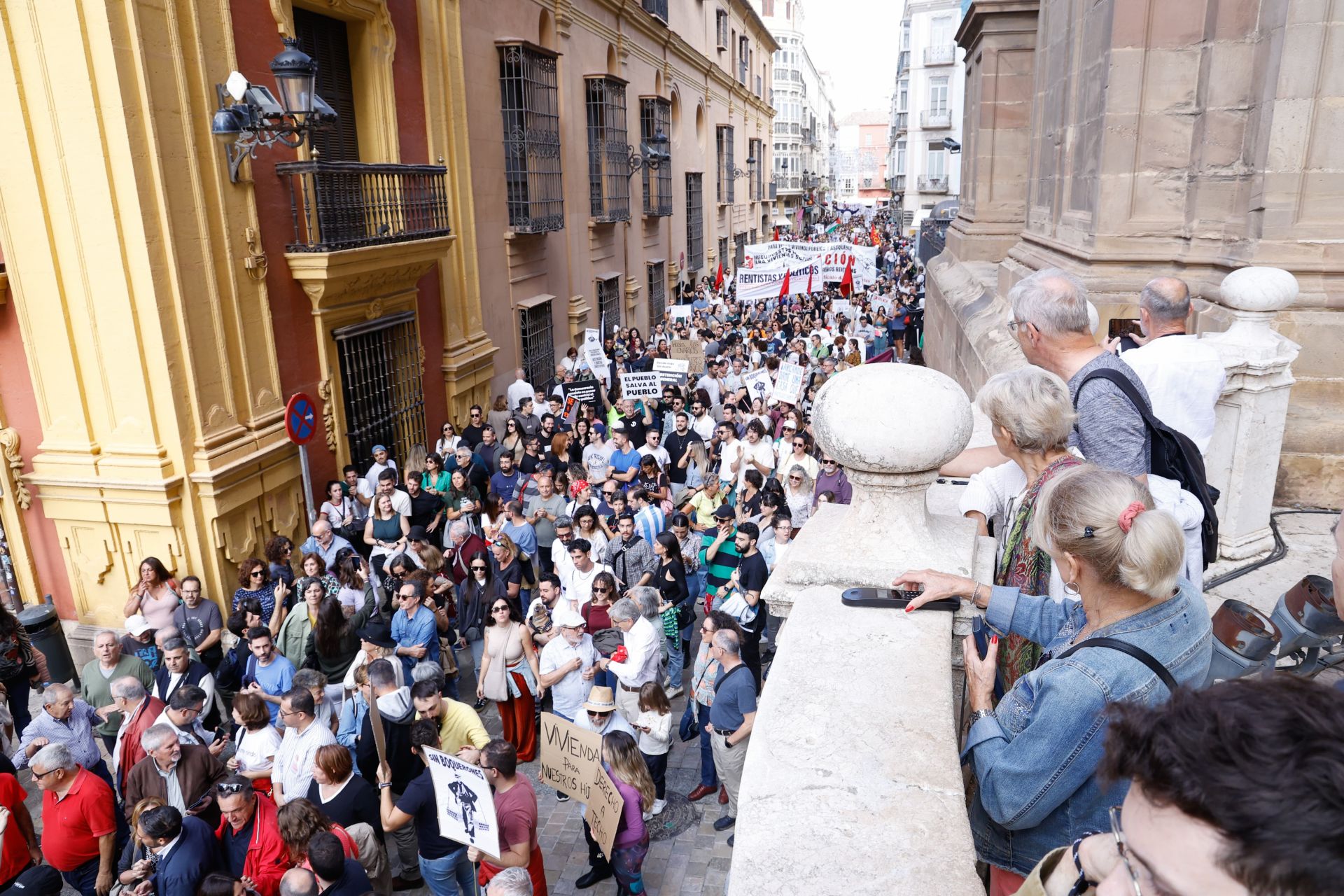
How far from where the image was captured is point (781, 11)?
80500 mm

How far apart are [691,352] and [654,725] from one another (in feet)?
39.4

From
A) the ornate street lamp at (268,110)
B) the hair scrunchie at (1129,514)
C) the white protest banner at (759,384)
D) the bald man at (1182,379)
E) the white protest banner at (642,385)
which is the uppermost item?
the ornate street lamp at (268,110)

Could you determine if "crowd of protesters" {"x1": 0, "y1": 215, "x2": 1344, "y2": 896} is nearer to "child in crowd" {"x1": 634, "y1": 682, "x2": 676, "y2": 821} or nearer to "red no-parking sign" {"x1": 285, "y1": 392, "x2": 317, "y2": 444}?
"child in crowd" {"x1": 634, "y1": 682, "x2": 676, "y2": 821}

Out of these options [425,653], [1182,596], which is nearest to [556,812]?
[425,653]

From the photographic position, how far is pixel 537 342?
17297 mm

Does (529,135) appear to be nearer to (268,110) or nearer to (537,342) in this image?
(537,342)

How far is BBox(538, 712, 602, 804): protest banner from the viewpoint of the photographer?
5504mm

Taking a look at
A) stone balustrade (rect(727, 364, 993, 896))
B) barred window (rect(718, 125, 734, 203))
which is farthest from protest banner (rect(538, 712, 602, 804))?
barred window (rect(718, 125, 734, 203))

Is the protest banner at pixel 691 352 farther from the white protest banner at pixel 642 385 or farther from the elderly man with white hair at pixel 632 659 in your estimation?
the elderly man with white hair at pixel 632 659

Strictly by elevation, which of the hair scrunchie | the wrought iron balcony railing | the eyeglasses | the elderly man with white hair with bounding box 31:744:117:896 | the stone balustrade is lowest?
the elderly man with white hair with bounding box 31:744:117:896

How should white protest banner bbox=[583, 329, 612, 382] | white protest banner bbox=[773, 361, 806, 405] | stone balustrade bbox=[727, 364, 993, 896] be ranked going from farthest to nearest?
white protest banner bbox=[583, 329, 612, 382] → white protest banner bbox=[773, 361, 806, 405] → stone balustrade bbox=[727, 364, 993, 896]

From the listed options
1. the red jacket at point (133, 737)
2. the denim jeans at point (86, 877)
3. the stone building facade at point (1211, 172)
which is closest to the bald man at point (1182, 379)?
the stone building facade at point (1211, 172)

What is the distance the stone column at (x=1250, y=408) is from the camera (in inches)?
214

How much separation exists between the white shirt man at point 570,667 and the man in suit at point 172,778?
7.37 ft
